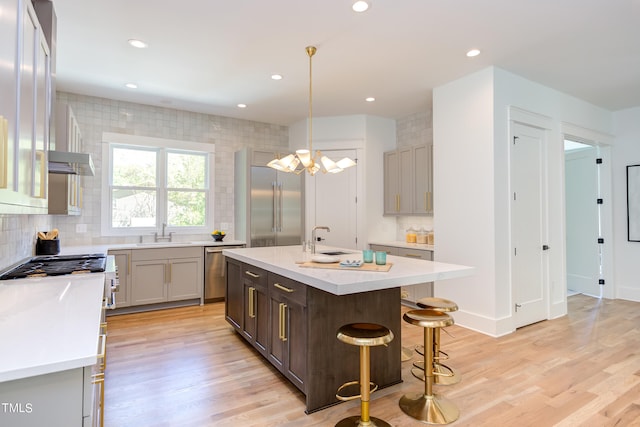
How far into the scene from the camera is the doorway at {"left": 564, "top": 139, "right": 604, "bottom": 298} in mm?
5406

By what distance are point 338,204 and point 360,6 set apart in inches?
129

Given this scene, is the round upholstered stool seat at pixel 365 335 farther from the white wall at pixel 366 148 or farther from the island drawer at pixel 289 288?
the white wall at pixel 366 148

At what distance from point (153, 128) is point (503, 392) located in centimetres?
530

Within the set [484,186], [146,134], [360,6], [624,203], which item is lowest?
[624,203]

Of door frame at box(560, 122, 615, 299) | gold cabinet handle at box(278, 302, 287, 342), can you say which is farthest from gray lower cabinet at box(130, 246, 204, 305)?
door frame at box(560, 122, 615, 299)

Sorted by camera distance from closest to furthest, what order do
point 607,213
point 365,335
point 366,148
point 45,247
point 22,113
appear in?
1. point 22,113
2. point 365,335
3. point 45,247
4. point 607,213
5. point 366,148

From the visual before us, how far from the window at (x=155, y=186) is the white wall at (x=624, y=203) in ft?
20.4

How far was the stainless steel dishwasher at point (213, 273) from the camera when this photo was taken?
16.5ft

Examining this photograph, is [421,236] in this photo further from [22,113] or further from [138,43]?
[22,113]

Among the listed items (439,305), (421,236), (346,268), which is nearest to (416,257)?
(421,236)

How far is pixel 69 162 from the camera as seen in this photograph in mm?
2281

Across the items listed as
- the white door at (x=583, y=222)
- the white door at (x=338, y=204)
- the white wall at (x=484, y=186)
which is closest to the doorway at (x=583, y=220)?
the white door at (x=583, y=222)

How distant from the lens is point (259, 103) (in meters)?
5.05

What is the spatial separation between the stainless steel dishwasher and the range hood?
2492 millimetres
